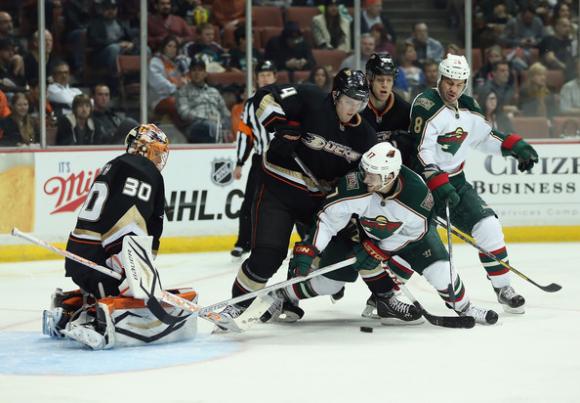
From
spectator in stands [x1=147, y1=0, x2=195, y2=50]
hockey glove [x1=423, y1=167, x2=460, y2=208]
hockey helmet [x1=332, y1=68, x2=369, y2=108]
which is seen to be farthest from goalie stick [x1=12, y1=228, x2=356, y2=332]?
spectator in stands [x1=147, y1=0, x2=195, y2=50]

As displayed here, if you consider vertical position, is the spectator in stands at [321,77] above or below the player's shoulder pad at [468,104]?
below

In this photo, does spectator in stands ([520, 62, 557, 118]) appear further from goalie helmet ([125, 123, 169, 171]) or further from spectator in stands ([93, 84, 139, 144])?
goalie helmet ([125, 123, 169, 171])

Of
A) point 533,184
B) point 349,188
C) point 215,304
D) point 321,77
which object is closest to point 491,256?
point 349,188

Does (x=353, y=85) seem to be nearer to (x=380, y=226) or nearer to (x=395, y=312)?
(x=380, y=226)

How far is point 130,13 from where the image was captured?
799cm

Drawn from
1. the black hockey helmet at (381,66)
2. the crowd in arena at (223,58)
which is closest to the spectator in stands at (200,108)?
the crowd in arena at (223,58)

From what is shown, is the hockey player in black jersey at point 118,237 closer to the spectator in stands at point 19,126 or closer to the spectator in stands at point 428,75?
the spectator in stands at point 19,126

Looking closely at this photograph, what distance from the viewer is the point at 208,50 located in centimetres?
830

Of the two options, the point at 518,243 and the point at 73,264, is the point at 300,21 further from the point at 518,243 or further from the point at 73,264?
the point at 73,264

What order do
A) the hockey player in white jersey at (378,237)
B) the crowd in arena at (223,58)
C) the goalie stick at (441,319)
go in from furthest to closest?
1. the crowd in arena at (223,58)
2. the goalie stick at (441,319)
3. the hockey player in white jersey at (378,237)

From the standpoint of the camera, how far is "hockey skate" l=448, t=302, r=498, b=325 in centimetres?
523

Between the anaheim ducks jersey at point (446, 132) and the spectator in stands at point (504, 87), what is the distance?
306 centimetres

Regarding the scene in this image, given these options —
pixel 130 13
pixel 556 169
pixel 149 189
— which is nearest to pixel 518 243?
pixel 556 169

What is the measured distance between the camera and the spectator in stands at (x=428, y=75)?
8.59 metres
